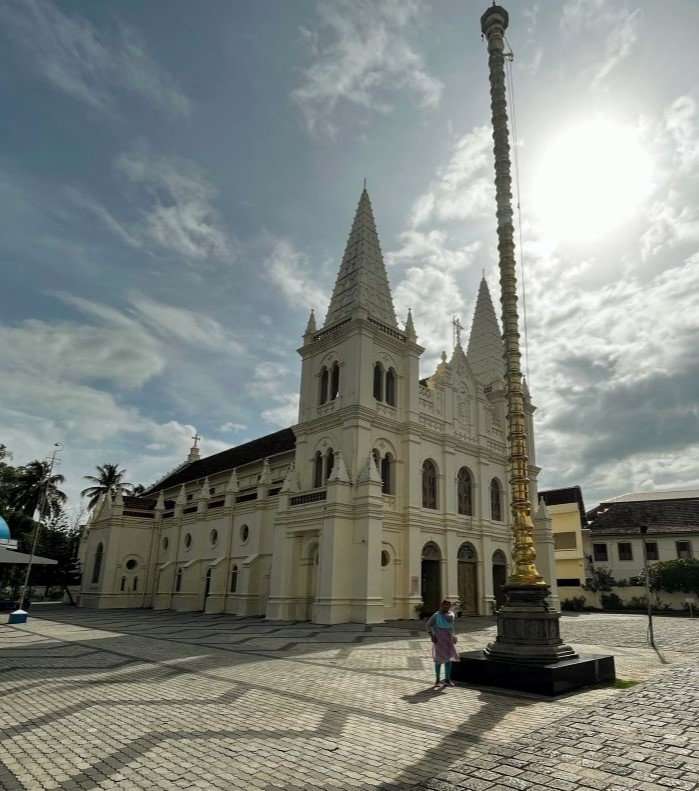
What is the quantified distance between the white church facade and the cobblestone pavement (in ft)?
40.2

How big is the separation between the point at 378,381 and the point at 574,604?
2541 cm

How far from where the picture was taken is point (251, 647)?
53.3 feet

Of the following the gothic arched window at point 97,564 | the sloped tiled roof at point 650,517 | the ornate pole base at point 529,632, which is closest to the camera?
the ornate pole base at point 529,632

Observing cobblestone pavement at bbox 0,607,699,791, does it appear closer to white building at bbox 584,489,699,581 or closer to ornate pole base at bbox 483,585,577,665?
ornate pole base at bbox 483,585,577,665

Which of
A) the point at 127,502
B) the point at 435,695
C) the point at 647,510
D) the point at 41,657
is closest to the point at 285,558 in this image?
the point at 41,657

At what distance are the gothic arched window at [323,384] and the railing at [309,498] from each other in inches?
230

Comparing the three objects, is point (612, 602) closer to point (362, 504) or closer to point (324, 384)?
point (362, 504)

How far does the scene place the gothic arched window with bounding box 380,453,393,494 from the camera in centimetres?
2919

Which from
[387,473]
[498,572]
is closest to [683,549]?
[498,572]

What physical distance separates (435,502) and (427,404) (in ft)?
18.7

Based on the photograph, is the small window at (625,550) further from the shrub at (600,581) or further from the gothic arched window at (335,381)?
the gothic arched window at (335,381)

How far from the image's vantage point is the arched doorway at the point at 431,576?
29.5m

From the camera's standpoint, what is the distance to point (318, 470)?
1172 inches

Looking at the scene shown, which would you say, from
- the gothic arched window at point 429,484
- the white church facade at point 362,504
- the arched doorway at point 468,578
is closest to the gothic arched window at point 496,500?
the white church facade at point 362,504
